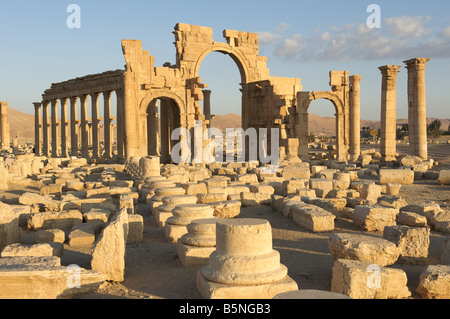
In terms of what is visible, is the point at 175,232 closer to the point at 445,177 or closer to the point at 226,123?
the point at 445,177

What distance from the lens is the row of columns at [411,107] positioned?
2367cm

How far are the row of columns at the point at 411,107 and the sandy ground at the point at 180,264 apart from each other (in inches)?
665

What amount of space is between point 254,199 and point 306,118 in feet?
48.1

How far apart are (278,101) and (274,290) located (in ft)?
68.1

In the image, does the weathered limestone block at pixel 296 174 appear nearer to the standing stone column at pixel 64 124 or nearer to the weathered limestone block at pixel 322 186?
the weathered limestone block at pixel 322 186

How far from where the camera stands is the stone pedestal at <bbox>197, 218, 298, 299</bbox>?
15.9 ft

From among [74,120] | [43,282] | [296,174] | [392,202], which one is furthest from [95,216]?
Answer: [74,120]

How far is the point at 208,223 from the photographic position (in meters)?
6.59

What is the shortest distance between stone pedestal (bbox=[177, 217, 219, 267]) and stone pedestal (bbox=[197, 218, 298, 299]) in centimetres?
97

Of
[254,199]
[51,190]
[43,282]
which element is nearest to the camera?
[43,282]

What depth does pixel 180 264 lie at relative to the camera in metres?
6.50

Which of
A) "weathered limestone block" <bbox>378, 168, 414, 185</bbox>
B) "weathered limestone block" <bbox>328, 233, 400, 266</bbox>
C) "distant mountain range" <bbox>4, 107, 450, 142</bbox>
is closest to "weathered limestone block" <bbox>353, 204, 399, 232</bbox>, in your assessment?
"weathered limestone block" <bbox>328, 233, 400, 266</bbox>
